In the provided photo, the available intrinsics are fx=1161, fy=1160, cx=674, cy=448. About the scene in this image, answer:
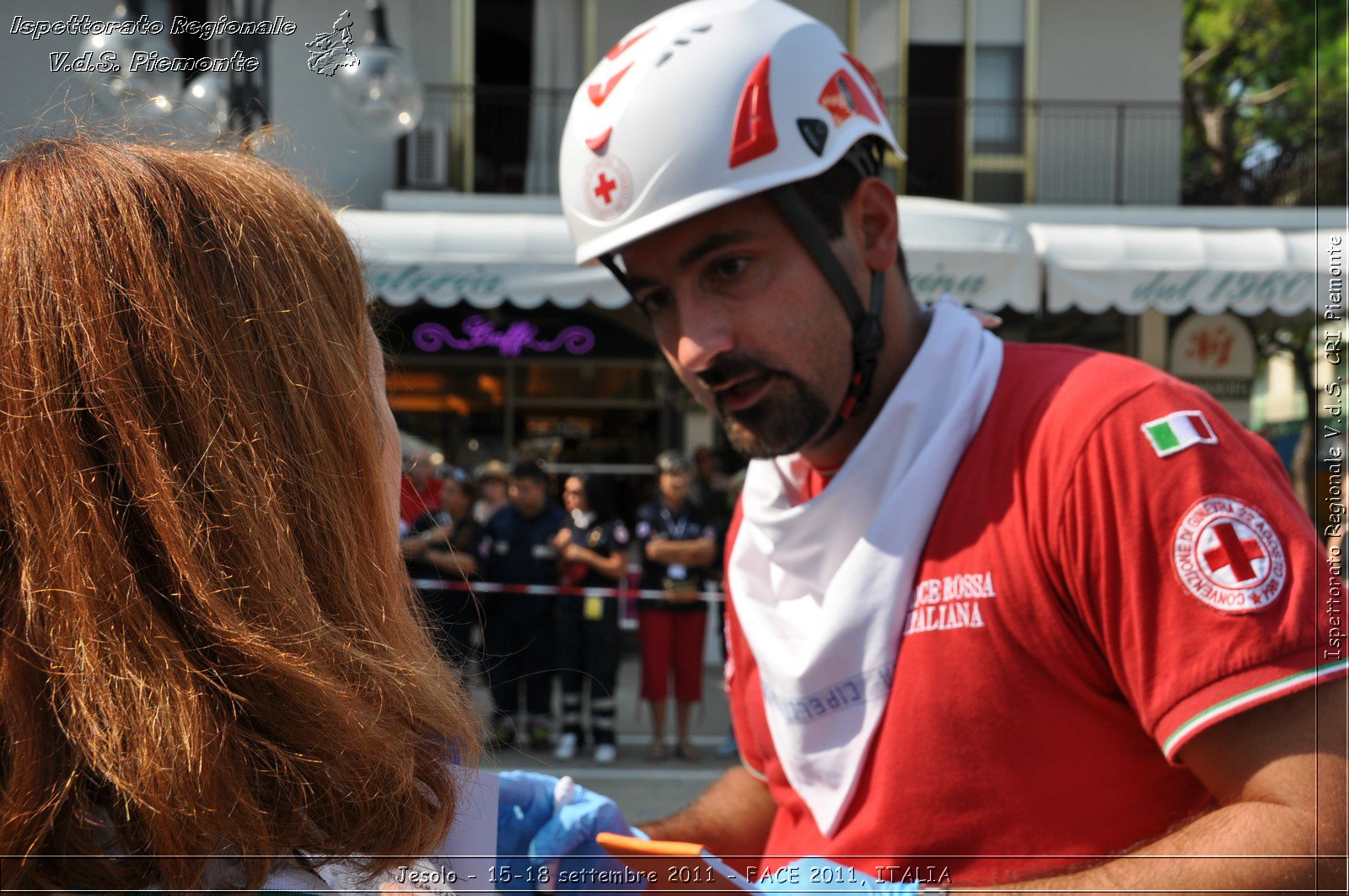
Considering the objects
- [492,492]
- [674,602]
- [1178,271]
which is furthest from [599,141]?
[1178,271]

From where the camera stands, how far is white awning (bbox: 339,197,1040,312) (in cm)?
966

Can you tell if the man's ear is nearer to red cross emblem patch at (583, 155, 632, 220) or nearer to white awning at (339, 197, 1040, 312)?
red cross emblem patch at (583, 155, 632, 220)

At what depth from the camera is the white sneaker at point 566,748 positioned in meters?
8.54

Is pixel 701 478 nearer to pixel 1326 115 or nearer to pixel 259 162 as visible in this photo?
pixel 1326 115

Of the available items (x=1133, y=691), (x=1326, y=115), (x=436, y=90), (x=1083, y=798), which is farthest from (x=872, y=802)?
(x=1326, y=115)

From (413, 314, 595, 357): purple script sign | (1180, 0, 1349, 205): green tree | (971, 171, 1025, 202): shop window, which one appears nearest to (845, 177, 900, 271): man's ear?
(413, 314, 595, 357): purple script sign

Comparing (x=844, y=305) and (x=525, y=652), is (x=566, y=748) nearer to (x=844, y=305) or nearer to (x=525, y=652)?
(x=525, y=652)

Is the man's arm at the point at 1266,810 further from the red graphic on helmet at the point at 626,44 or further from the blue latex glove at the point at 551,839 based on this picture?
the red graphic on helmet at the point at 626,44

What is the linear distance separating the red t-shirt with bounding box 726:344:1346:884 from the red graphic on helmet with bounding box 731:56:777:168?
58 cm

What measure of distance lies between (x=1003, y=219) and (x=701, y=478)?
12.6 feet

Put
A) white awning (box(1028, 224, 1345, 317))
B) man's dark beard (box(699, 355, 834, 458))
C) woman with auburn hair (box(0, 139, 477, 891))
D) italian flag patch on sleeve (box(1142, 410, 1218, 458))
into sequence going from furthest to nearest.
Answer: white awning (box(1028, 224, 1345, 317))
man's dark beard (box(699, 355, 834, 458))
italian flag patch on sleeve (box(1142, 410, 1218, 458))
woman with auburn hair (box(0, 139, 477, 891))

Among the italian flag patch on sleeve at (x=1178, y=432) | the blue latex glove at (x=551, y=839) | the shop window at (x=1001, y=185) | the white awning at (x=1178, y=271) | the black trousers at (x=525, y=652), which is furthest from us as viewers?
the shop window at (x=1001, y=185)

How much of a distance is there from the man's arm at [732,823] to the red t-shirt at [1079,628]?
1.38 ft

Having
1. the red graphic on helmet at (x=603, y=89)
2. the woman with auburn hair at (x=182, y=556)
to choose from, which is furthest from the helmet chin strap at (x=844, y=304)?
the woman with auburn hair at (x=182, y=556)
